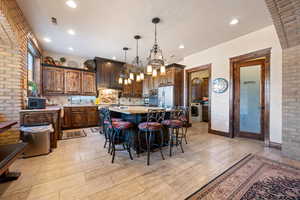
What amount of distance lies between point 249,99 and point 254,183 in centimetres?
275

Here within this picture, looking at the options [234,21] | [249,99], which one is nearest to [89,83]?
[234,21]

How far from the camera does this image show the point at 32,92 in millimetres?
3316

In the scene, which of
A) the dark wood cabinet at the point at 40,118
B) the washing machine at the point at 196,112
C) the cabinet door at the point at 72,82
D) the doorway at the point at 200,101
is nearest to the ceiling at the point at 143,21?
the cabinet door at the point at 72,82

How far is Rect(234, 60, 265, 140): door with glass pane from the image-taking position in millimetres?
3477

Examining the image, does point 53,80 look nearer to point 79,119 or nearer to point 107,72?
point 79,119

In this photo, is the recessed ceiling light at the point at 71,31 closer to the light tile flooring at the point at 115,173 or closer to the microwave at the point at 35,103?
the microwave at the point at 35,103

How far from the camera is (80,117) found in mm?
4844

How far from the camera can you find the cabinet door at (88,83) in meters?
5.22

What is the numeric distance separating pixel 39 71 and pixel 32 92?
4.93 feet

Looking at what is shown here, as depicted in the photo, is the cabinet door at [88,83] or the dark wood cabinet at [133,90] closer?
the cabinet door at [88,83]

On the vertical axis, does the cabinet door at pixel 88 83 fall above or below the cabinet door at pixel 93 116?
above

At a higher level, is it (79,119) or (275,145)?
(79,119)

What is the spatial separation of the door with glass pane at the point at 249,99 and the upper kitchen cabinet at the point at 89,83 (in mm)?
5438

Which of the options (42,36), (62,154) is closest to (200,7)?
(62,154)
